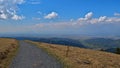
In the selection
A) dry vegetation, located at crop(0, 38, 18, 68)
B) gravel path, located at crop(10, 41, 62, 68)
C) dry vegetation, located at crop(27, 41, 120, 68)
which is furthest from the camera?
dry vegetation, located at crop(27, 41, 120, 68)

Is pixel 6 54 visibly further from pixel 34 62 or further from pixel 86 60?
pixel 86 60

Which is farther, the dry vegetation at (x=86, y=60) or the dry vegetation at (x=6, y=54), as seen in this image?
the dry vegetation at (x=86, y=60)

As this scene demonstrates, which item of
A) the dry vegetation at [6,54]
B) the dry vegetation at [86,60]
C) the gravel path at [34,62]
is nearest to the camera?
the gravel path at [34,62]

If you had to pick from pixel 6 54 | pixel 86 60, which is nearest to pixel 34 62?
pixel 86 60

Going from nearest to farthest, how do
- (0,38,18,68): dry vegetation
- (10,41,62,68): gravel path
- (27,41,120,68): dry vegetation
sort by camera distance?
(10,41,62,68): gravel path → (0,38,18,68): dry vegetation → (27,41,120,68): dry vegetation

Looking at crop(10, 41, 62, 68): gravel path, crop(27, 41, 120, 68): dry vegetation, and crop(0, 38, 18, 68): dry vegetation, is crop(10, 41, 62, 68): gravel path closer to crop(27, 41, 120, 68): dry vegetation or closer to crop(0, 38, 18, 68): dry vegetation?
crop(0, 38, 18, 68): dry vegetation

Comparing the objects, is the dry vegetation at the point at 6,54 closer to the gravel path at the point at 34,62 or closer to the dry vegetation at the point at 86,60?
the gravel path at the point at 34,62

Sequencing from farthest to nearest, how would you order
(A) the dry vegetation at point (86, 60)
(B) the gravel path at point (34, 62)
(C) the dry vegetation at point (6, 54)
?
(A) the dry vegetation at point (86, 60) < (C) the dry vegetation at point (6, 54) < (B) the gravel path at point (34, 62)

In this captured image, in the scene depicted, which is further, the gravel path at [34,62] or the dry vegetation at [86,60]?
the dry vegetation at [86,60]

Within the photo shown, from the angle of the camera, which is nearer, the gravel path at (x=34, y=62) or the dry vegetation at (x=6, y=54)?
the gravel path at (x=34, y=62)

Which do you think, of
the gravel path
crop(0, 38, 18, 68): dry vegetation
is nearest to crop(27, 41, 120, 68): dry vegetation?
the gravel path

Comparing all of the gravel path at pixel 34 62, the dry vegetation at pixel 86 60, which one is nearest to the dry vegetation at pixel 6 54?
the gravel path at pixel 34 62

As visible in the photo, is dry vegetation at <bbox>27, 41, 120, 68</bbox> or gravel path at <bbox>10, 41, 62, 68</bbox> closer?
gravel path at <bbox>10, 41, 62, 68</bbox>

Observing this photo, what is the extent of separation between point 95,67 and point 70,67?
292 cm
